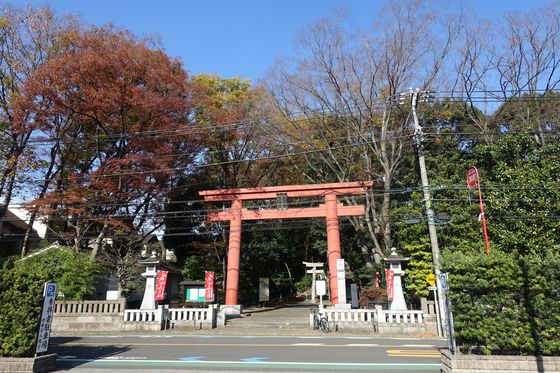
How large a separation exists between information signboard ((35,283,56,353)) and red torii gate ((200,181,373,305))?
13.1 m

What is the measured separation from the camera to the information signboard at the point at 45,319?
763cm

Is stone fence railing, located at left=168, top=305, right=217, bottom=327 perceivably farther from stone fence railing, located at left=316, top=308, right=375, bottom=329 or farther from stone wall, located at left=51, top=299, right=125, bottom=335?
stone fence railing, located at left=316, top=308, right=375, bottom=329

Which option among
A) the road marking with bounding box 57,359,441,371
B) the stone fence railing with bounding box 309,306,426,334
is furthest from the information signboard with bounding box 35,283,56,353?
the stone fence railing with bounding box 309,306,426,334

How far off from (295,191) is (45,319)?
15175 mm

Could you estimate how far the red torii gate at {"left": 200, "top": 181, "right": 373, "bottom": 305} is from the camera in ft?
67.4

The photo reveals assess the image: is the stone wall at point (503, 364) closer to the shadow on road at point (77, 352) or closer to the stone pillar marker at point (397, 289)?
the shadow on road at point (77, 352)

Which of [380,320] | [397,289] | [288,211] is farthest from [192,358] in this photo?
[288,211]

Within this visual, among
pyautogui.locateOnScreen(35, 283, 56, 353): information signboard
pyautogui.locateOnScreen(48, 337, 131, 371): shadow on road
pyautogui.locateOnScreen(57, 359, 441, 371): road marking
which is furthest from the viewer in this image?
pyautogui.locateOnScreen(48, 337, 131, 371): shadow on road

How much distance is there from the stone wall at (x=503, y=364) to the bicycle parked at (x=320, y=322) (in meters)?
9.08

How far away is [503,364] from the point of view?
6387 mm

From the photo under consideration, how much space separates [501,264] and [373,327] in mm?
9360

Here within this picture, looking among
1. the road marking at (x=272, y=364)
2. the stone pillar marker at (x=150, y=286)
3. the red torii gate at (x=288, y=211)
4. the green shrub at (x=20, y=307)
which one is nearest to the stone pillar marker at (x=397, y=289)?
the red torii gate at (x=288, y=211)

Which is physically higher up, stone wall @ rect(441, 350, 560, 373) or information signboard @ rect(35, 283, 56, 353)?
information signboard @ rect(35, 283, 56, 353)

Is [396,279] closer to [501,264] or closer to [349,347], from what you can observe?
[349,347]
